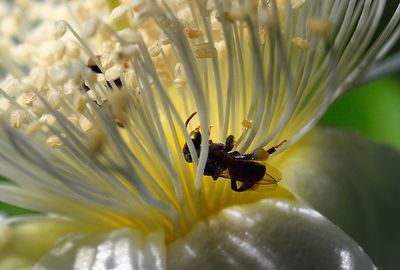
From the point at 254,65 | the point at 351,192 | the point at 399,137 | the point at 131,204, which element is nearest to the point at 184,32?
the point at 254,65

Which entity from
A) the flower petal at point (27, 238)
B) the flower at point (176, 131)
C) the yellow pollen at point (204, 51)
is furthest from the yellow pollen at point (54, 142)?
the yellow pollen at point (204, 51)

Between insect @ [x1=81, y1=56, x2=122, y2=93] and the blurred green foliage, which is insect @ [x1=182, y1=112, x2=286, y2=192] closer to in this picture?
insect @ [x1=81, y1=56, x2=122, y2=93]

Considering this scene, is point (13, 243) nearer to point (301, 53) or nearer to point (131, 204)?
point (131, 204)

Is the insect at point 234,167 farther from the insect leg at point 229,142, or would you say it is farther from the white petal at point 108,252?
the white petal at point 108,252

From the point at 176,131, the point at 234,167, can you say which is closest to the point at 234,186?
the point at 234,167

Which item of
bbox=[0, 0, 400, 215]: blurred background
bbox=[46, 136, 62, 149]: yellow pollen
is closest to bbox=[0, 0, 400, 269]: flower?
bbox=[46, 136, 62, 149]: yellow pollen
